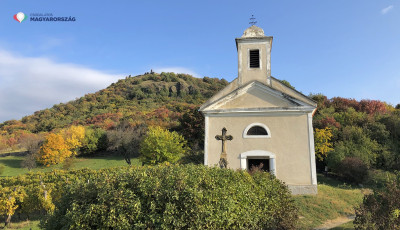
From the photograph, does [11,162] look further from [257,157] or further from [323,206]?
[323,206]

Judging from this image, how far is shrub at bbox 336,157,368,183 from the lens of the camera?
19.2 meters

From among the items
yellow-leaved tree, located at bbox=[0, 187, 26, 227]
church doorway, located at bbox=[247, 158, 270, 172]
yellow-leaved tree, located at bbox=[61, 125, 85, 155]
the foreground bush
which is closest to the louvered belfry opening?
church doorway, located at bbox=[247, 158, 270, 172]

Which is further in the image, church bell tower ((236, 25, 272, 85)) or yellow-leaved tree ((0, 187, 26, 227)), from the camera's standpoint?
church bell tower ((236, 25, 272, 85))

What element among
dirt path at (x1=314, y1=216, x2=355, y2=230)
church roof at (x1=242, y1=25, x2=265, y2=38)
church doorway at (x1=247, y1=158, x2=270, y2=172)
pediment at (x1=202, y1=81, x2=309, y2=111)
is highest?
church roof at (x1=242, y1=25, x2=265, y2=38)

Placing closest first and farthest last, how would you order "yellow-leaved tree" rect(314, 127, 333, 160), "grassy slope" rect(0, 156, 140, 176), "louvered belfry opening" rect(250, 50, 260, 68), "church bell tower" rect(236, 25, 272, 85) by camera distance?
"church bell tower" rect(236, 25, 272, 85) < "louvered belfry opening" rect(250, 50, 260, 68) < "yellow-leaved tree" rect(314, 127, 333, 160) < "grassy slope" rect(0, 156, 140, 176)

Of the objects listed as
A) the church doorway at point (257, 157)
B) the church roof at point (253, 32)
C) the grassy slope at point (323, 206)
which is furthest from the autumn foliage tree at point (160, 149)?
the grassy slope at point (323, 206)

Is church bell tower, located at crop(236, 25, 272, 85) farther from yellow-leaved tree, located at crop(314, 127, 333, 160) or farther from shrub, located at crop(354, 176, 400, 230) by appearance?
yellow-leaved tree, located at crop(314, 127, 333, 160)

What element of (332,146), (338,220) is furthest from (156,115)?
(338,220)

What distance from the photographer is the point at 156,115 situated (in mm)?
48625

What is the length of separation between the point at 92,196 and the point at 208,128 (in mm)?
8920

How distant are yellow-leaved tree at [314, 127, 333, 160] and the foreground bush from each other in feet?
73.8

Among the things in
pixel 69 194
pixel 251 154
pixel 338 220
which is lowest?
pixel 338 220

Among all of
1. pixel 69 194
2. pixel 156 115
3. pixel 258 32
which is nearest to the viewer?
pixel 69 194

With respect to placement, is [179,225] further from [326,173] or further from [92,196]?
[326,173]
